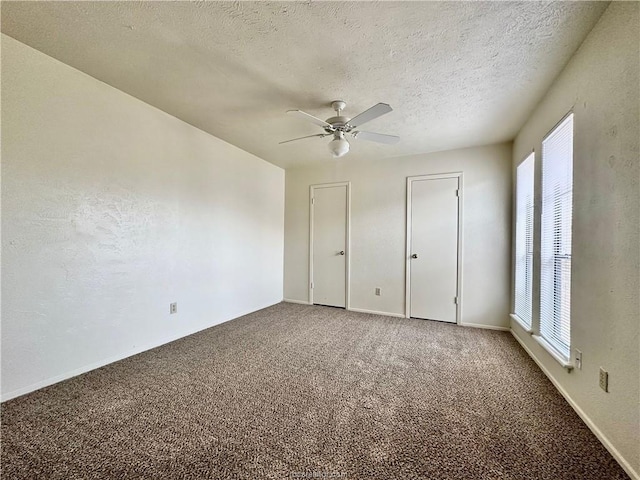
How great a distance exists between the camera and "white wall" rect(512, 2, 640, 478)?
131 centimetres

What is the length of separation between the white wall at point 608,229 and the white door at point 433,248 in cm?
188

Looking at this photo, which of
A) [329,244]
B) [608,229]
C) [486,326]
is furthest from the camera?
[329,244]

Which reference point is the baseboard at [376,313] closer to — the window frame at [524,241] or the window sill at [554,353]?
the window frame at [524,241]

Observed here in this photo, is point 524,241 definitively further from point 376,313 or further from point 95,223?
point 95,223

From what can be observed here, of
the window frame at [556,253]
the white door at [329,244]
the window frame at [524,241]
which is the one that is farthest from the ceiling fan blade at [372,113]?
the white door at [329,244]

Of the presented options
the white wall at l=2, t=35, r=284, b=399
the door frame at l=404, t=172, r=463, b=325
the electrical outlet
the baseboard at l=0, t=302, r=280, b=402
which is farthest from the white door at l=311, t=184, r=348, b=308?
the electrical outlet

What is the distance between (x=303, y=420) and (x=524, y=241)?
9.76ft

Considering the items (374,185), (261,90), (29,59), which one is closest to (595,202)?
(261,90)

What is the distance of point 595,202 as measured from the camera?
1.61 meters

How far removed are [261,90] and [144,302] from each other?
2.30 metres

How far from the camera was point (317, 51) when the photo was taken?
185 cm

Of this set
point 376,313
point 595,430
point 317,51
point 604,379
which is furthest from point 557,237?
point 376,313

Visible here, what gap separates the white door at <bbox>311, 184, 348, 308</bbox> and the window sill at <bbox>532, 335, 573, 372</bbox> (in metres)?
2.62

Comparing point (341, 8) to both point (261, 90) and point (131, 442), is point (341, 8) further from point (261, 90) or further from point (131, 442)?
point (131, 442)
